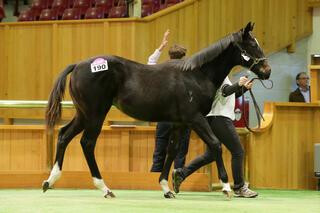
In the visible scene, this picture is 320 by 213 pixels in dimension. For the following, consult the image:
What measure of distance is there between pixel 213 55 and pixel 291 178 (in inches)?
113

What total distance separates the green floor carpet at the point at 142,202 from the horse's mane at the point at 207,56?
1.39 m

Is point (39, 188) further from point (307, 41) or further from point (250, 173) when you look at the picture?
point (307, 41)

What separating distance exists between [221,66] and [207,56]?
0.20 metres

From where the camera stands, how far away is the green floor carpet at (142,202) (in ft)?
20.8

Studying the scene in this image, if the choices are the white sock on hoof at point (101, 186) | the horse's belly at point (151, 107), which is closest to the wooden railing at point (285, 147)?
the horse's belly at point (151, 107)

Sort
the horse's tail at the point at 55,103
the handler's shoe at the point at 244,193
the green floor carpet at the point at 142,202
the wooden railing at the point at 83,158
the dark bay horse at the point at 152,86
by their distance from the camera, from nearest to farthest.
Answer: the green floor carpet at the point at 142,202 < the dark bay horse at the point at 152,86 < the horse's tail at the point at 55,103 < the handler's shoe at the point at 244,193 < the wooden railing at the point at 83,158

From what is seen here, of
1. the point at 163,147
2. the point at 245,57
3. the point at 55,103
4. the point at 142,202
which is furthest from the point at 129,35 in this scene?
the point at 142,202

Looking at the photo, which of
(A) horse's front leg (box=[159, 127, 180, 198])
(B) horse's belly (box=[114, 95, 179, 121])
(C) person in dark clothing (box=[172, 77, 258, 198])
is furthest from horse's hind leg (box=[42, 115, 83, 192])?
(C) person in dark clothing (box=[172, 77, 258, 198])

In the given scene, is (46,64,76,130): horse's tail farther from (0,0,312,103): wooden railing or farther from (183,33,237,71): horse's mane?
(0,0,312,103): wooden railing

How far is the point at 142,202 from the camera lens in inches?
274

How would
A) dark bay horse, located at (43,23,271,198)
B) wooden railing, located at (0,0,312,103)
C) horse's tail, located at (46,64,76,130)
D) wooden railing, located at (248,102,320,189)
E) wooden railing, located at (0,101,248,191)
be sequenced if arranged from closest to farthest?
dark bay horse, located at (43,23,271,198), horse's tail, located at (46,64,76,130), wooden railing, located at (0,101,248,191), wooden railing, located at (248,102,320,189), wooden railing, located at (0,0,312,103)

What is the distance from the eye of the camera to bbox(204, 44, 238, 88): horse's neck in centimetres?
768

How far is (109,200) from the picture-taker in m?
7.15

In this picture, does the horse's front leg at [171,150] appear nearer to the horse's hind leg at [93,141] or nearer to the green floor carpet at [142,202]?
the green floor carpet at [142,202]
